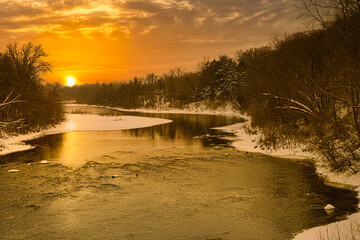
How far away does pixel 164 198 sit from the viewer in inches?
424

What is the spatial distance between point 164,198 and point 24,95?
28.8 meters

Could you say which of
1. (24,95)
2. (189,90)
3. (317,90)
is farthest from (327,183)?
(189,90)

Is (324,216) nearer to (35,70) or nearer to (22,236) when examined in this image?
(22,236)

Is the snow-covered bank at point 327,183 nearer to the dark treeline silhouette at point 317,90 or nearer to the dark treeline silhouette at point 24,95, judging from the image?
the dark treeline silhouette at point 317,90

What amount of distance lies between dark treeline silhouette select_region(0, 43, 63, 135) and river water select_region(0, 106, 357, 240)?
1413 centimetres

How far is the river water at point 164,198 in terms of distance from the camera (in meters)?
8.30

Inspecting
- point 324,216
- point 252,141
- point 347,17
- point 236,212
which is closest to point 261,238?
point 236,212

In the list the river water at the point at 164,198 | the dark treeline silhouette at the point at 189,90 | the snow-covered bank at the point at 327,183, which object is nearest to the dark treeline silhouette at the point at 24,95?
the river water at the point at 164,198

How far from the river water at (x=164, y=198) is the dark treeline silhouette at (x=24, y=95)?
14.1 meters

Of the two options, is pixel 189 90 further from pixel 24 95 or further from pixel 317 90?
pixel 317 90

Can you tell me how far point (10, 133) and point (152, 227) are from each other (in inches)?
1049

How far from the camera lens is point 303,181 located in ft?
42.0

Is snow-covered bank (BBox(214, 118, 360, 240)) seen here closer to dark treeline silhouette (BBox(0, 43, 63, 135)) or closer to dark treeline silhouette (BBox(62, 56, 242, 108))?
dark treeline silhouette (BBox(0, 43, 63, 135))

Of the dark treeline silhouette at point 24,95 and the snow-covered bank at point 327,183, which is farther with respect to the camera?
the dark treeline silhouette at point 24,95
